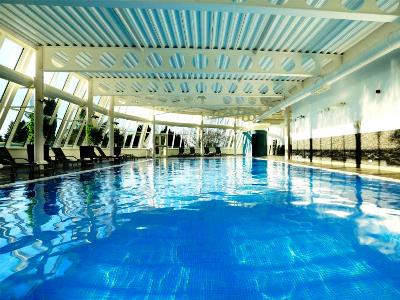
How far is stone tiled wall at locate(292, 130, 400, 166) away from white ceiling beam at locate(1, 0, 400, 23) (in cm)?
470

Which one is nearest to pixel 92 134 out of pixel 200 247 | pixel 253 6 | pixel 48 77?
pixel 48 77

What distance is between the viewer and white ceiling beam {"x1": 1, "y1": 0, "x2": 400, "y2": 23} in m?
5.74

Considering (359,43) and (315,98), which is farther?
(315,98)

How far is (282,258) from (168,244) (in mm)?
1167

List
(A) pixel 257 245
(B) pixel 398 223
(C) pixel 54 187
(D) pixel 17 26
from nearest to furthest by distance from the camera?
(A) pixel 257 245 → (B) pixel 398 223 → (C) pixel 54 187 → (D) pixel 17 26

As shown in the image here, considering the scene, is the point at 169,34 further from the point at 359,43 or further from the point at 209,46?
the point at 359,43

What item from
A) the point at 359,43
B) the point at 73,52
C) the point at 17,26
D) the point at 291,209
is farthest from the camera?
the point at 73,52

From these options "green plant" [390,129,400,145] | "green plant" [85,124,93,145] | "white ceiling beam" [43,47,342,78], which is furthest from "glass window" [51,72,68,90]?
"green plant" [390,129,400,145]

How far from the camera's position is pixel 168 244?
3.21m

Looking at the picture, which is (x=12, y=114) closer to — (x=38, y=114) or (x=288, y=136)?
(x=38, y=114)

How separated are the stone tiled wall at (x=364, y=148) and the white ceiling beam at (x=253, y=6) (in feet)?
15.4

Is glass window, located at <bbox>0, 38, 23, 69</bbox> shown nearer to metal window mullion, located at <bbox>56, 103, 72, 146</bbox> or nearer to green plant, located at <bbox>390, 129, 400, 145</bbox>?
metal window mullion, located at <bbox>56, 103, 72, 146</bbox>

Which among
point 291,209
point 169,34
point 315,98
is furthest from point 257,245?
point 315,98

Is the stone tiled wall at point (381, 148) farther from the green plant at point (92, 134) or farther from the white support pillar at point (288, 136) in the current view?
the green plant at point (92, 134)
